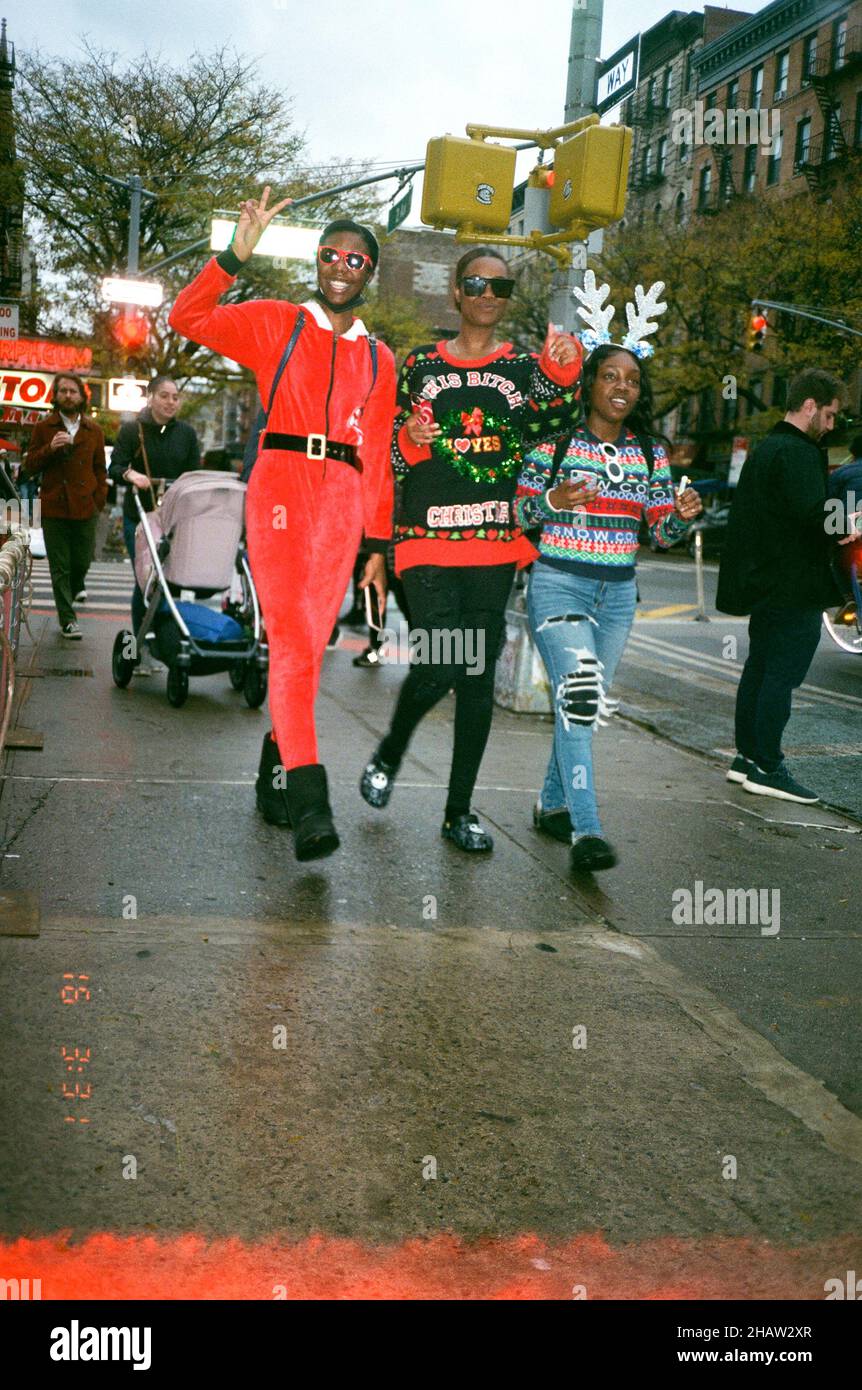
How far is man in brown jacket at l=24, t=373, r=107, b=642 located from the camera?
1055 cm

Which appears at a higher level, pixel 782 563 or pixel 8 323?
pixel 8 323

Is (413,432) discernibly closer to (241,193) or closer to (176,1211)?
(176,1211)

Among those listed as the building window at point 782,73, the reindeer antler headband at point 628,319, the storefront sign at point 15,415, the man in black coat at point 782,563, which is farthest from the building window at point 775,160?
the reindeer antler headband at point 628,319

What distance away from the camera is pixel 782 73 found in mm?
49906

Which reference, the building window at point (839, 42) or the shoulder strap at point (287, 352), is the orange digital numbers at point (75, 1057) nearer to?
the shoulder strap at point (287, 352)

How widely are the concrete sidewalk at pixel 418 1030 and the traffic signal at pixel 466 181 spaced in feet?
A: 13.7

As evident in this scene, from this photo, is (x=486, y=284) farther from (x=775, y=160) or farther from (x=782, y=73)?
(x=782, y=73)

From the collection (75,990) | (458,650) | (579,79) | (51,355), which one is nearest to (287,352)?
(458,650)

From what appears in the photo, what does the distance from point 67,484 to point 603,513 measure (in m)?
6.29

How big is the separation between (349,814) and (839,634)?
8.98 metres

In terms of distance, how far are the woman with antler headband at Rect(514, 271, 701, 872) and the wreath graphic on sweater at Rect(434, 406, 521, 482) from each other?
0.46 feet

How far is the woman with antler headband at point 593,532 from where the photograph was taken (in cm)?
528

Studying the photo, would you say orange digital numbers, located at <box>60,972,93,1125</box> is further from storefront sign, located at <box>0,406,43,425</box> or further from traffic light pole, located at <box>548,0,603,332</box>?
storefront sign, located at <box>0,406,43,425</box>

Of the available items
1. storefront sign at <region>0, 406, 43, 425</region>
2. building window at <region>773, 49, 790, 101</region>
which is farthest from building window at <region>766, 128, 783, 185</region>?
storefront sign at <region>0, 406, 43, 425</region>
